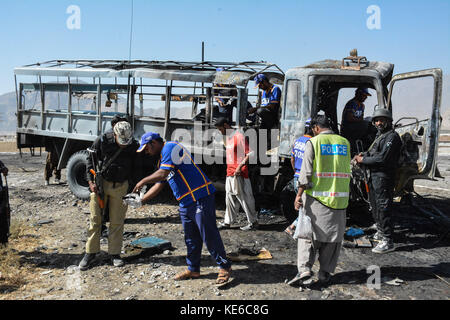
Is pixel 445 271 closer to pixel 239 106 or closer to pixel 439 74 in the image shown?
pixel 439 74

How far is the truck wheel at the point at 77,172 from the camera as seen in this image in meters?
7.38

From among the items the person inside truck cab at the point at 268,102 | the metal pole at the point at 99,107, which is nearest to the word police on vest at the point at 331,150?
the person inside truck cab at the point at 268,102

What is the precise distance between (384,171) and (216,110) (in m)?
3.03

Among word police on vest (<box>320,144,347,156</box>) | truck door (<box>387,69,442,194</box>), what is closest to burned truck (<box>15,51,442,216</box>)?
truck door (<box>387,69,442,194</box>)

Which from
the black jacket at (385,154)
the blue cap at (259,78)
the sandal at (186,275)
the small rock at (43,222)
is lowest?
the small rock at (43,222)

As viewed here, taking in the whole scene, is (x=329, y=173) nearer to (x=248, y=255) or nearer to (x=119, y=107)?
(x=248, y=255)

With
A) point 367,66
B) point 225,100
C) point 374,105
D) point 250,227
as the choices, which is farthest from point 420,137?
point 225,100

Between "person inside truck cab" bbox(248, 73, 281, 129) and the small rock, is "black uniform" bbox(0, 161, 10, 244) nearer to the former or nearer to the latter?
the small rock

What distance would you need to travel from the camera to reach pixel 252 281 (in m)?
3.68

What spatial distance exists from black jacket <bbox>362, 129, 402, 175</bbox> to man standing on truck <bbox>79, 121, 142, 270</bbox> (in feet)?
9.83

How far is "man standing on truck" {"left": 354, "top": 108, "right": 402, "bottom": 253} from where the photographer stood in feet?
14.6

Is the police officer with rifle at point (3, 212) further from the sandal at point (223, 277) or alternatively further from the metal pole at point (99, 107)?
the metal pole at point (99, 107)

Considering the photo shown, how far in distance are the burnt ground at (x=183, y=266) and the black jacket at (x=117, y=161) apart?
1000mm

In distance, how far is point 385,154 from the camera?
4.44 metres
